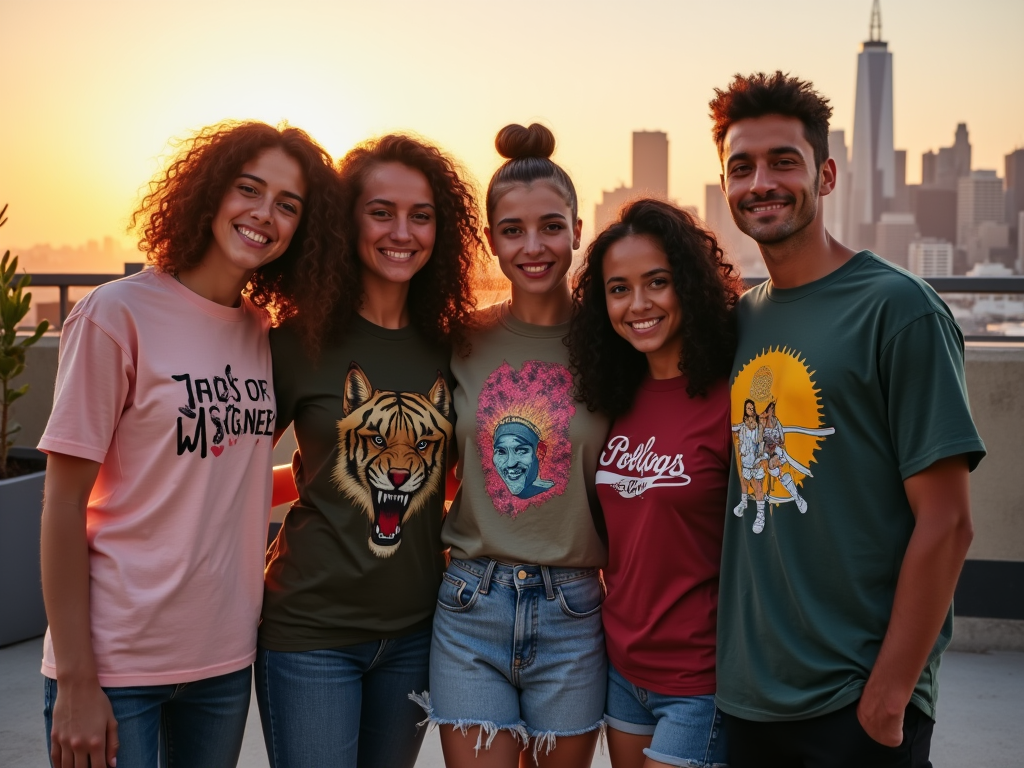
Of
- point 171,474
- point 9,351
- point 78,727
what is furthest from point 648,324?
point 9,351

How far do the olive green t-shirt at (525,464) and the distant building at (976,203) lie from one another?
70.6 meters

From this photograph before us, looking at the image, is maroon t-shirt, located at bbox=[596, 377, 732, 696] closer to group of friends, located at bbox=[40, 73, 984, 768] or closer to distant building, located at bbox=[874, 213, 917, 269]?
group of friends, located at bbox=[40, 73, 984, 768]

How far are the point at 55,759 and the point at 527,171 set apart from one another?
74.6 inches

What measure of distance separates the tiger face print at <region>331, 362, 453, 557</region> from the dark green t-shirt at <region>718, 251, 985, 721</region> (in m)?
0.86

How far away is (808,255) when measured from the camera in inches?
81.4

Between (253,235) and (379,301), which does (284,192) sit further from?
(379,301)

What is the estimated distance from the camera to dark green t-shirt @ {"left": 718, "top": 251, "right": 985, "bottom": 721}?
1802 millimetres

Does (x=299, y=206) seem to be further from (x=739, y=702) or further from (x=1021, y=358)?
(x=1021, y=358)

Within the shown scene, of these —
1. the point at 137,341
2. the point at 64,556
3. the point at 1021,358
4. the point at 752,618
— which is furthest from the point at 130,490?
the point at 1021,358

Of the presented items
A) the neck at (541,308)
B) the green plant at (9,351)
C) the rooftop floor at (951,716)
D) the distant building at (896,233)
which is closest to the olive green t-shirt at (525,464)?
the neck at (541,308)

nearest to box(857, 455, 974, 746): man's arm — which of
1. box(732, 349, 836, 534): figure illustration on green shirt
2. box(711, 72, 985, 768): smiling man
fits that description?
box(711, 72, 985, 768): smiling man

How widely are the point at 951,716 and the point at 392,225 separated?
3.04 meters

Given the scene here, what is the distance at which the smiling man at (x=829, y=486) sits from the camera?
179 centimetres

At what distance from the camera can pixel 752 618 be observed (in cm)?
201
